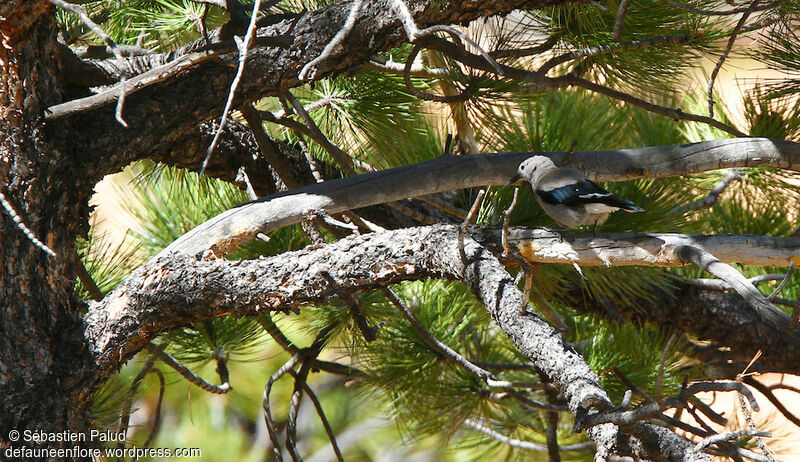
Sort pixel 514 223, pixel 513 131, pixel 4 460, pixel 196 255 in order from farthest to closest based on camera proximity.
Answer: pixel 513 131 < pixel 514 223 < pixel 196 255 < pixel 4 460

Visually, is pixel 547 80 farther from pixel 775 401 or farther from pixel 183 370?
pixel 183 370

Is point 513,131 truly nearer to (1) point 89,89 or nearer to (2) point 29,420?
(1) point 89,89

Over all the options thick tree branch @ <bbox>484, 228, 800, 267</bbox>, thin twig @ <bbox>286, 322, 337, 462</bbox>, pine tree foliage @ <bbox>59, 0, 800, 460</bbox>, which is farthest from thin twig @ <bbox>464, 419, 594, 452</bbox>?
thick tree branch @ <bbox>484, 228, 800, 267</bbox>

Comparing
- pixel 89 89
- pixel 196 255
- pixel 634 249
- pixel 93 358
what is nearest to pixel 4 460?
pixel 93 358

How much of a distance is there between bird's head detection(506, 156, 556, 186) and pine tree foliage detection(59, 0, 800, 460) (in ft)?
0.43

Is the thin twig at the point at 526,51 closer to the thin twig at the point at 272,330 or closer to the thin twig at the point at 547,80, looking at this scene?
the thin twig at the point at 547,80

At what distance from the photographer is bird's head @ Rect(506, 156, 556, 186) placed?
3.71 ft

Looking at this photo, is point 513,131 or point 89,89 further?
point 513,131

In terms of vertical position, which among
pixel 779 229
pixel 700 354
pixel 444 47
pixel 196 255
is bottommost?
pixel 700 354

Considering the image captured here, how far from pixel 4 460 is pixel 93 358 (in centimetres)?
16

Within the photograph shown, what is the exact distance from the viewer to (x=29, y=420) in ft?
2.98

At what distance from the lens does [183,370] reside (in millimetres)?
1396

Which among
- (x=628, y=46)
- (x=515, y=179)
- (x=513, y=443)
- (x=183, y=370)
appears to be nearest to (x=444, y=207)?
(x=515, y=179)

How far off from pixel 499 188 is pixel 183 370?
2.48 feet
